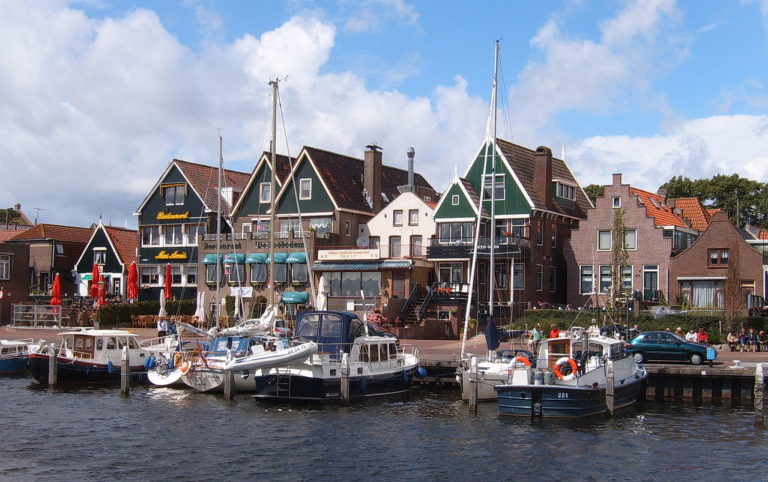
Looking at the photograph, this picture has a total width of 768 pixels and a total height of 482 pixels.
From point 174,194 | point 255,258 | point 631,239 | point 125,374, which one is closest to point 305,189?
point 255,258

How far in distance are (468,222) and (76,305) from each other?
33.4m

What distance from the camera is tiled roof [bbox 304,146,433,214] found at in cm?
7388

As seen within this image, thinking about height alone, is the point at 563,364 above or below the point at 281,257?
below

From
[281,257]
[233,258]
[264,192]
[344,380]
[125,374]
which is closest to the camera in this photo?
[344,380]

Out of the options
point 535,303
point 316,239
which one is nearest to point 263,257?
point 316,239

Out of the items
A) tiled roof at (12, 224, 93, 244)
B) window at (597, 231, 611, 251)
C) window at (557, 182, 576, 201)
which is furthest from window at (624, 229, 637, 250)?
tiled roof at (12, 224, 93, 244)

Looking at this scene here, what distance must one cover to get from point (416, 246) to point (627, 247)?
15.5 metres

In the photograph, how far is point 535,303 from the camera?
65938 millimetres

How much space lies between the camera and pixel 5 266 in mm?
79875

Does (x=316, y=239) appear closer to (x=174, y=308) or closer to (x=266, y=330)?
(x=174, y=308)

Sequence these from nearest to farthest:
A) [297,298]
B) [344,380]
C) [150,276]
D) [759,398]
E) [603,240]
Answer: [759,398] → [344,380] → [603,240] → [297,298] → [150,276]

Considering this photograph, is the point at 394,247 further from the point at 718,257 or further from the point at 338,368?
the point at 338,368

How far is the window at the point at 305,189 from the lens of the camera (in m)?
74.6

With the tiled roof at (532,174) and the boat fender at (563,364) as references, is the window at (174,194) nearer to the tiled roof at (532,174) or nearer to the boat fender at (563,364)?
the tiled roof at (532,174)
